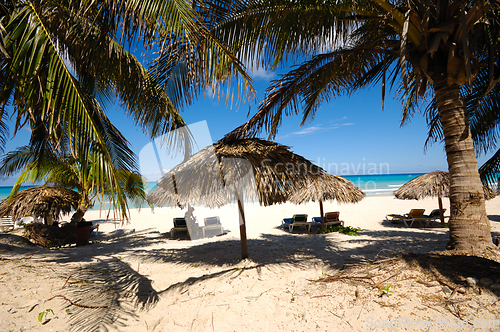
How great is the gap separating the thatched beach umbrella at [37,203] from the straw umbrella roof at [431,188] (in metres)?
13.5

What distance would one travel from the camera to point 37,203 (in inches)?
285

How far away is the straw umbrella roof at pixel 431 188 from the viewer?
9.57m

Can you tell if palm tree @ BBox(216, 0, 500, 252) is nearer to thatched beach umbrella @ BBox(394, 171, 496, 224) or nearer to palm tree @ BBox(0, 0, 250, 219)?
palm tree @ BBox(0, 0, 250, 219)

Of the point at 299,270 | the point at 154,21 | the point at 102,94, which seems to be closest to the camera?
the point at 154,21

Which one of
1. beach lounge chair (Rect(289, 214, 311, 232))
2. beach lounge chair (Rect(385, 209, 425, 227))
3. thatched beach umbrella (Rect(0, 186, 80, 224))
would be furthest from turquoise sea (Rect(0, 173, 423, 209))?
beach lounge chair (Rect(385, 209, 425, 227))

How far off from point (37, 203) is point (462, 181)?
415 inches

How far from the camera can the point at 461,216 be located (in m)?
3.05

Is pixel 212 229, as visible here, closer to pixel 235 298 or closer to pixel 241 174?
pixel 241 174

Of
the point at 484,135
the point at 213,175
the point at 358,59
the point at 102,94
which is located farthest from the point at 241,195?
the point at 484,135

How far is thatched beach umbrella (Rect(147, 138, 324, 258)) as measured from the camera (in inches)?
151

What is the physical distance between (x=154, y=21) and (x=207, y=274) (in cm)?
377

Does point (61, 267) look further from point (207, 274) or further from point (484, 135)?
point (484, 135)

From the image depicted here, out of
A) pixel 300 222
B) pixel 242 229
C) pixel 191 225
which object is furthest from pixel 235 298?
pixel 300 222

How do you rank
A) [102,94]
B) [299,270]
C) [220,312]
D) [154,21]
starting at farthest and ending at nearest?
[102,94] < [299,270] < [220,312] < [154,21]
